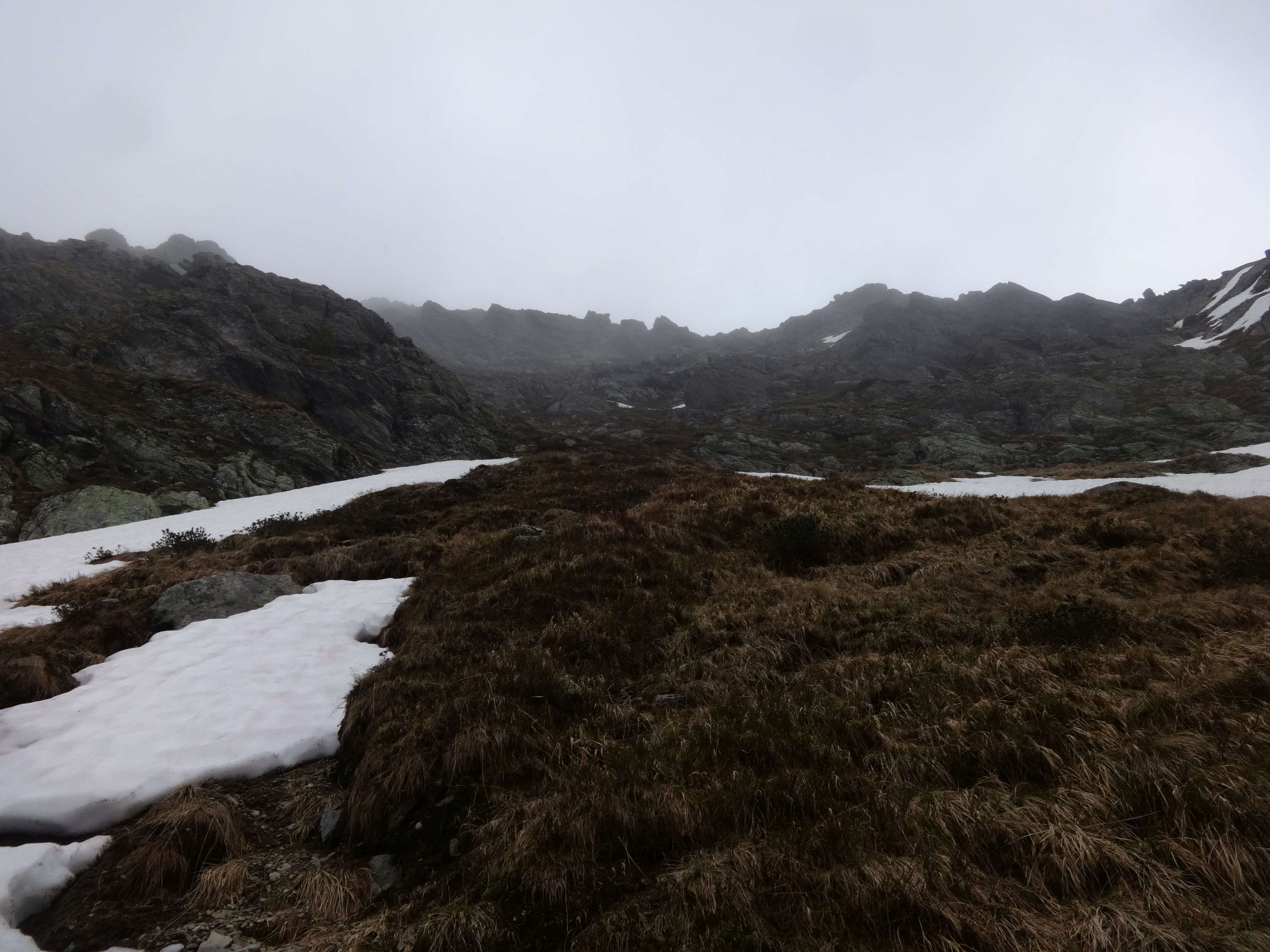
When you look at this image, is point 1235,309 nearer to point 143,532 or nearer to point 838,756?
point 838,756

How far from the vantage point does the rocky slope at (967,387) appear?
4938 centimetres

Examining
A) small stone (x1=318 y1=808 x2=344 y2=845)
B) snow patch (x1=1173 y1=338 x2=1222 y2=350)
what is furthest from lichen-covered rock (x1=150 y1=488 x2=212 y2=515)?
snow patch (x1=1173 y1=338 x2=1222 y2=350)

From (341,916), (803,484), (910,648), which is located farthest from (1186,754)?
(803,484)

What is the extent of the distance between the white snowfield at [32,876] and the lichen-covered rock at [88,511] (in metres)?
22.9

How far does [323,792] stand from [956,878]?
5.91 meters

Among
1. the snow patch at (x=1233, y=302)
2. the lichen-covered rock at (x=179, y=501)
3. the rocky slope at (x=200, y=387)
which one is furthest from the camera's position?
the snow patch at (x=1233, y=302)

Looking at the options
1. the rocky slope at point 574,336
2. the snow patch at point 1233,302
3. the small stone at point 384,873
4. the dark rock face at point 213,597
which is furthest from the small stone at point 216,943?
the snow patch at point 1233,302

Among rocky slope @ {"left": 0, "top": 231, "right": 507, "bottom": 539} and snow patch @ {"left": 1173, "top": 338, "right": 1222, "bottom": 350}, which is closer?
rocky slope @ {"left": 0, "top": 231, "right": 507, "bottom": 539}

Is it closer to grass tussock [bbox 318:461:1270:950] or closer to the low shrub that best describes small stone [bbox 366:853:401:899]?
grass tussock [bbox 318:461:1270:950]

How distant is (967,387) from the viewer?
70875 mm

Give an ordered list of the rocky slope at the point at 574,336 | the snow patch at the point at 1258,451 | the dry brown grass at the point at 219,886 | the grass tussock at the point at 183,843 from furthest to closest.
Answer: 1. the rocky slope at the point at 574,336
2. the snow patch at the point at 1258,451
3. the grass tussock at the point at 183,843
4. the dry brown grass at the point at 219,886

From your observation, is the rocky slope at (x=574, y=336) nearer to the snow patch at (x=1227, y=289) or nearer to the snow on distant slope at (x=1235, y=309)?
the snow patch at (x=1227, y=289)

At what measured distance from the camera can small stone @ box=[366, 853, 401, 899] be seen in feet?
13.6

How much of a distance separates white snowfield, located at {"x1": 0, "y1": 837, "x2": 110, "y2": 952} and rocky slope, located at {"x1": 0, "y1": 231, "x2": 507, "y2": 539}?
932 inches
